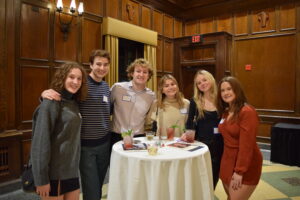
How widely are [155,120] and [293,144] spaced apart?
3.43 meters

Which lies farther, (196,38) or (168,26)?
(168,26)

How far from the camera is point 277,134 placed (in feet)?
16.0

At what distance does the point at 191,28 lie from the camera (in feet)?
23.4

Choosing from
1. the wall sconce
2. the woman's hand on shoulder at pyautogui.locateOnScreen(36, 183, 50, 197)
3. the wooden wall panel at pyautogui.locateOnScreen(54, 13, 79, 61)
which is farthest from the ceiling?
the woman's hand on shoulder at pyautogui.locateOnScreen(36, 183, 50, 197)

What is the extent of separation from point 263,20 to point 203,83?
4.53 metres

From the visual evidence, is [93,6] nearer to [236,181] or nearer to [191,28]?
[191,28]

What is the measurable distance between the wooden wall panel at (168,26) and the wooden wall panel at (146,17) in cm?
70

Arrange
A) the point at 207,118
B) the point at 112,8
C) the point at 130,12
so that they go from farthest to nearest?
the point at 130,12 < the point at 112,8 < the point at 207,118

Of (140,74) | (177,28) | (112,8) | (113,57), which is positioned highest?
(177,28)

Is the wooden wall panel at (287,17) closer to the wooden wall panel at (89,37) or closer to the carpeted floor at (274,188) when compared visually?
the carpeted floor at (274,188)

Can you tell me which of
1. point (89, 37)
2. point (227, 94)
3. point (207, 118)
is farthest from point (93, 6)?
point (227, 94)

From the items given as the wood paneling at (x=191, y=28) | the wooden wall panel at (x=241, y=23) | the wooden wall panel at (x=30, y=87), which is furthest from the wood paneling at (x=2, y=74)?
the wooden wall panel at (x=241, y=23)

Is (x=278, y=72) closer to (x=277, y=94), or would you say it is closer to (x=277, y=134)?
(x=277, y=94)

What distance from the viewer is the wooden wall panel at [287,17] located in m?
5.61
